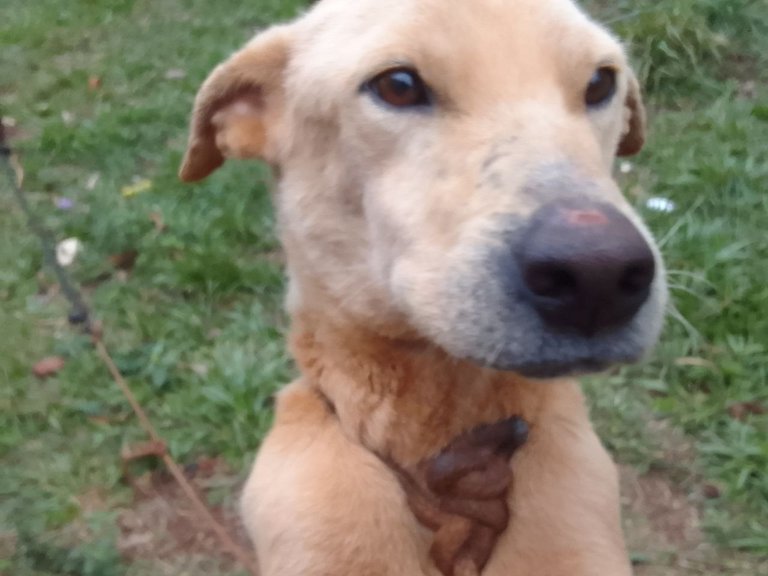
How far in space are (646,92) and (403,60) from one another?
4.35 m

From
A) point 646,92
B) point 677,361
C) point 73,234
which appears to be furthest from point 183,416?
point 646,92

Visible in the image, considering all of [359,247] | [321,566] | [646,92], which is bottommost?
[646,92]

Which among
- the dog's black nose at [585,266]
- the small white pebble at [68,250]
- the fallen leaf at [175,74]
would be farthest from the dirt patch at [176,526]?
the fallen leaf at [175,74]

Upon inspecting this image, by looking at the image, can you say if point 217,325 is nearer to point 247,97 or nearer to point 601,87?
point 247,97

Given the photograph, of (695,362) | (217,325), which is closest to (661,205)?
(695,362)

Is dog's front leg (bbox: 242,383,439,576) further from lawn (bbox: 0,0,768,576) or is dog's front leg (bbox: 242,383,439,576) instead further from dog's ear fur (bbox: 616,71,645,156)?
dog's ear fur (bbox: 616,71,645,156)

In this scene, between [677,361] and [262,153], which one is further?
[677,361]

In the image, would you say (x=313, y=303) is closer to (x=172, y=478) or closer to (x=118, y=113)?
(x=172, y=478)

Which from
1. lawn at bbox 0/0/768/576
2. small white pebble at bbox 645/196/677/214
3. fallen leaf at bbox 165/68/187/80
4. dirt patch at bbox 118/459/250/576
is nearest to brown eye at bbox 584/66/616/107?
lawn at bbox 0/0/768/576

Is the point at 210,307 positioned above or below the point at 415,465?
below

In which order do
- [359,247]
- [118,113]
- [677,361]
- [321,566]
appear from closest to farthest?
[321,566] < [359,247] < [677,361] < [118,113]

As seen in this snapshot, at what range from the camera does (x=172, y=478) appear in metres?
3.52

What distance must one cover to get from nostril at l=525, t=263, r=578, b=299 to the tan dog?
0.06 m

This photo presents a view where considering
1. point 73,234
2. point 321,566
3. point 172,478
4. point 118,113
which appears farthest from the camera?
point 118,113
